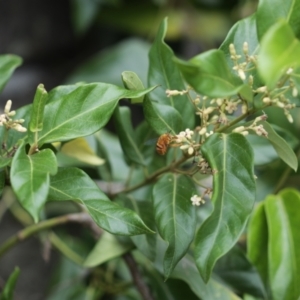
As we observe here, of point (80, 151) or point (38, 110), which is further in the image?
point (80, 151)

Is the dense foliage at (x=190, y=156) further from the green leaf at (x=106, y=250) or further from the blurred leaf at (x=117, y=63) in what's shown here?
the blurred leaf at (x=117, y=63)

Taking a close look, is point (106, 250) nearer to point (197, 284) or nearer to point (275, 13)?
point (197, 284)

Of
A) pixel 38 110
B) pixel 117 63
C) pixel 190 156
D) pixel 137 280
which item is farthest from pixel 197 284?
pixel 117 63

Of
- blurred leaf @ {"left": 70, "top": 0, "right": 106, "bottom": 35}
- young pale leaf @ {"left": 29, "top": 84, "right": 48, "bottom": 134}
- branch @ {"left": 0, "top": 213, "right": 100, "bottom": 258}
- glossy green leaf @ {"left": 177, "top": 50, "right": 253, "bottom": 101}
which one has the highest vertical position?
glossy green leaf @ {"left": 177, "top": 50, "right": 253, "bottom": 101}

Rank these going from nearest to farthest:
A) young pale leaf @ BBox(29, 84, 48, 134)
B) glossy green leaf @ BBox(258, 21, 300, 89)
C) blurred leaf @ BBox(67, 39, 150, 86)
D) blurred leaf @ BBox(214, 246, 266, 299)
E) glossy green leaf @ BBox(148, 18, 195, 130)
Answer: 1. glossy green leaf @ BBox(258, 21, 300, 89)
2. young pale leaf @ BBox(29, 84, 48, 134)
3. glossy green leaf @ BBox(148, 18, 195, 130)
4. blurred leaf @ BBox(214, 246, 266, 299)
5. blurred leaf @ BBox(67, 39, 150, 86)

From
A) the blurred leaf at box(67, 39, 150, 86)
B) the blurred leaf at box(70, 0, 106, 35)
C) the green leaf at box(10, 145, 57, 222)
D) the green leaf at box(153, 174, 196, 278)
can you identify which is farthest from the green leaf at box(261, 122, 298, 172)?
the blurred leaf at box(70, 0, 106, 35)

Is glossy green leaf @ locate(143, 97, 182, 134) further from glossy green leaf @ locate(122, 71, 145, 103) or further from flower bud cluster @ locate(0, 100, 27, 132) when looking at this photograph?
flower bud cluster @ locate(0, 100, 27, 132)

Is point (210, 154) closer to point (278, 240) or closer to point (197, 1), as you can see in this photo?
point (278, 240)
